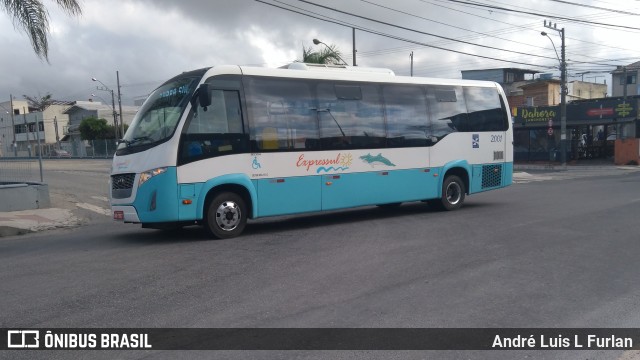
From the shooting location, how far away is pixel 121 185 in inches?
413

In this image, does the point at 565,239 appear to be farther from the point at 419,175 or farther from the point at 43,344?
the point at 43,344

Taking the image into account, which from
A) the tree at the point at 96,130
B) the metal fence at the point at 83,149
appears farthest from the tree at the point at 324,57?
the tree at the point at 96,130

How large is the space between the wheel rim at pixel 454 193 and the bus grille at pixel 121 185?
7810mm

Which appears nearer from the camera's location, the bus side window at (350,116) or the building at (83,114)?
the bus side window at (350,116)

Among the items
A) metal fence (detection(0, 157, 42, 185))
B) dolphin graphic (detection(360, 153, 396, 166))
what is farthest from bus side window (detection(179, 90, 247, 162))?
metal fence (detection(0, 157, 42, 185))

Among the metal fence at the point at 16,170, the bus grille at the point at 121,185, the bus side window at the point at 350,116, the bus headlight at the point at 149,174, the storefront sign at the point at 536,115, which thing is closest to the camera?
the bus headlight at the point at 149,174

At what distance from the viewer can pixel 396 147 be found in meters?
13.1

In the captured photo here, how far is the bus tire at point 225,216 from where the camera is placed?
10.4 metres

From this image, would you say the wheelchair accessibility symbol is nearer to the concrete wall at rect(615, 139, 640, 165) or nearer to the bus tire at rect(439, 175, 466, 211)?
the bus tire at rect(439, 175, 466, 211)

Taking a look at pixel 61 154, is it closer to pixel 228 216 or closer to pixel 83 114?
pixel 83 114

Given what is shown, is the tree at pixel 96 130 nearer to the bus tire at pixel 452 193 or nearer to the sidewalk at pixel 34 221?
the sidewalk at pixel 34 221

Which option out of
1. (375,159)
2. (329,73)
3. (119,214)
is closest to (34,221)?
(119,214)

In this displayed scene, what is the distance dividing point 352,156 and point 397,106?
186 centimetres

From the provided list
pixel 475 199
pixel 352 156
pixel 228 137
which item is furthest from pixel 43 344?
pixel 475 199
